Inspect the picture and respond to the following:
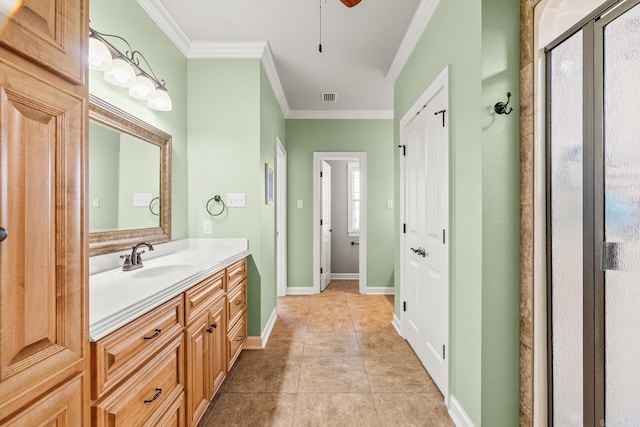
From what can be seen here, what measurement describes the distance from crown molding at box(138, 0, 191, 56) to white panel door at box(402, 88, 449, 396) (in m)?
1.98

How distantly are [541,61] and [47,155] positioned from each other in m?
1.88

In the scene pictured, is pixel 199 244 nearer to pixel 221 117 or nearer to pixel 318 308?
pixel 221 117

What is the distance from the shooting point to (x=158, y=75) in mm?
2285

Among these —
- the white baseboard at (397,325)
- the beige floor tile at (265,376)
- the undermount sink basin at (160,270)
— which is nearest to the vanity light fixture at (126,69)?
the undermount sink basin at (160,270)

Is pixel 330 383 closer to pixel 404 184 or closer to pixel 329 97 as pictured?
pixel 404 184

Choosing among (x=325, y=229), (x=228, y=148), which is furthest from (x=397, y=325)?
(x=228, y=148)

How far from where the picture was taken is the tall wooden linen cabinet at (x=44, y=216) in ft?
2.08

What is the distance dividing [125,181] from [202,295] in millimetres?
913

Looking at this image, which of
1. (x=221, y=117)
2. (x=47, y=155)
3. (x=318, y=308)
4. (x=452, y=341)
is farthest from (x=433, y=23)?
(x=318, y=308)

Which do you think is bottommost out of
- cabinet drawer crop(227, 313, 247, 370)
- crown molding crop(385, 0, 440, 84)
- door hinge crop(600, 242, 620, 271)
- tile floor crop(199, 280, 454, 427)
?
tile floor crop(199, 280, 454, 427)

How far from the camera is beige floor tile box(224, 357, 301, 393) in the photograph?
2105 mm

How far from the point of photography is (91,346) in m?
0.93

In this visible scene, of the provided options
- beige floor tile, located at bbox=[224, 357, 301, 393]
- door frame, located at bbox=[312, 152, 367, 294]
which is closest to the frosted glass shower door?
beige floor tile, located at bbox=[224, 357, 301, 393]

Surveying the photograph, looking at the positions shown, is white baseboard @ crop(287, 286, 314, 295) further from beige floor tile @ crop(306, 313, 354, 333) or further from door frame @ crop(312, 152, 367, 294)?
beige floor tile @ crop(306, 313, 354, 333)
